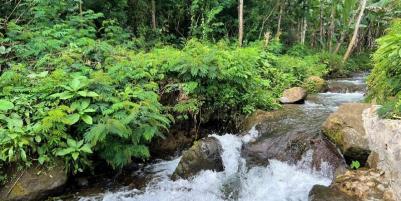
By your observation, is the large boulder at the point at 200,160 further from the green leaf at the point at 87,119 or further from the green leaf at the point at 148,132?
the green leaf at the point at 87,119

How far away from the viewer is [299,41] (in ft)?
76.7

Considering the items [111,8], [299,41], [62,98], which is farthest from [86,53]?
[299,41]

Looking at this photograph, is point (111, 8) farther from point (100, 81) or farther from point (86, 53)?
point (100, 81)

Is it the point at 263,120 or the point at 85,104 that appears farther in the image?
the point at 263,120

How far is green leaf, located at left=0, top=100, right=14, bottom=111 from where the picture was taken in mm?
6137

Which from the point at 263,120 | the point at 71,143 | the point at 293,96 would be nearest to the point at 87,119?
the point at 71,143

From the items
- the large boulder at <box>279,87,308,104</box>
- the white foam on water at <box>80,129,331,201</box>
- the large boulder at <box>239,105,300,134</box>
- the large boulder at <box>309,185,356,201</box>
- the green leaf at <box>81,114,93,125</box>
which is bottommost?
the white foam on water at <box>80,129,331,201</box>

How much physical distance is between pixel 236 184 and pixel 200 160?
820 millimetres

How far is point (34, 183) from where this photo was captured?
5.88 meters

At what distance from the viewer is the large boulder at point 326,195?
5457 mm

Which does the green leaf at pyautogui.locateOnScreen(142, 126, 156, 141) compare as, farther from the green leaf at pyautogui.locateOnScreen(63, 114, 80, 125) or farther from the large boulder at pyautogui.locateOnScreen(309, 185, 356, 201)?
the large boulder at pyautogui.locateOnScreen(309, 185, 356, 201)

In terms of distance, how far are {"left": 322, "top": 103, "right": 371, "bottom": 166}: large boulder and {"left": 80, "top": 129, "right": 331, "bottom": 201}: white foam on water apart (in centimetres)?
62

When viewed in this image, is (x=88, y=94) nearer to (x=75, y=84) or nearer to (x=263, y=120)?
(x=75, y=84)

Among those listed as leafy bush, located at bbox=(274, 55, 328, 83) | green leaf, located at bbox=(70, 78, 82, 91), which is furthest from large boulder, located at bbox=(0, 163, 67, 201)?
leafy bush, located at bbox=(274, 55, 328, 83)
